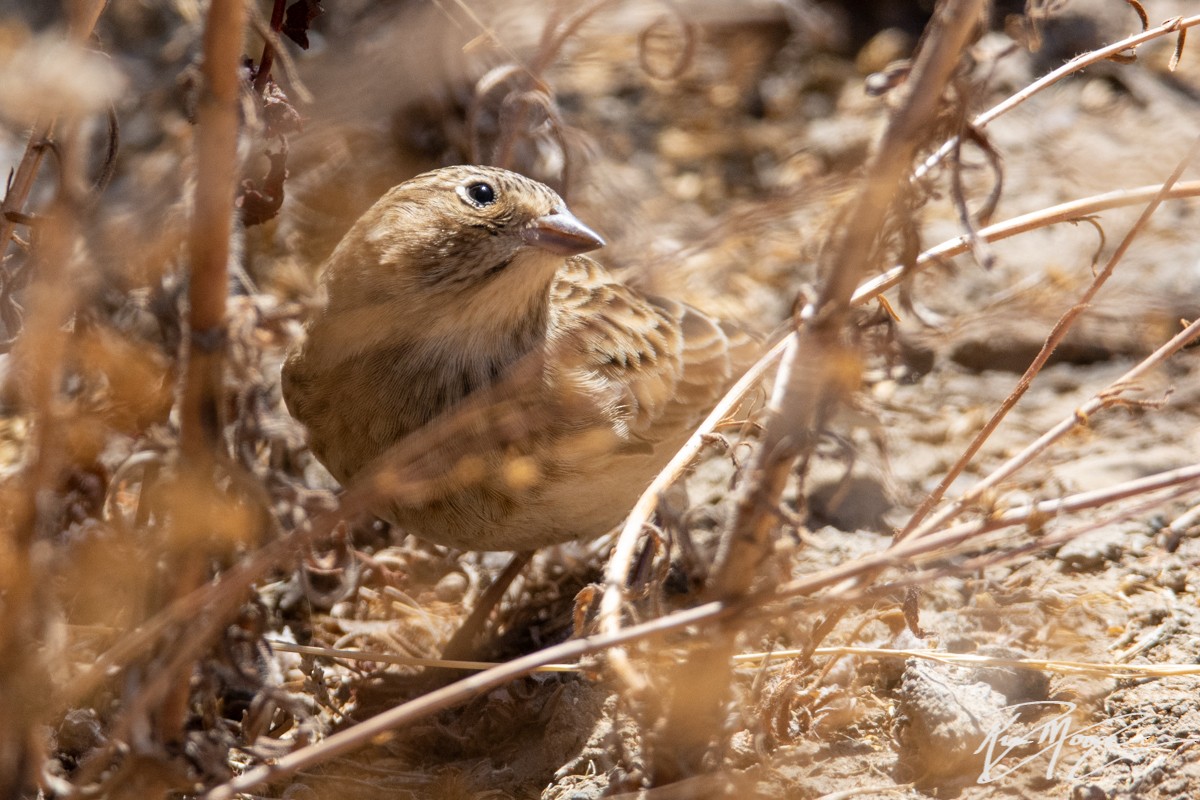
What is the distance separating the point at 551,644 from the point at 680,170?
292cm

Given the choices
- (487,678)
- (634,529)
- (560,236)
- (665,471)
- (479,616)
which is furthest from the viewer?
Answer: (479,616)

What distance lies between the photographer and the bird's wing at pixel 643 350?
151 inches

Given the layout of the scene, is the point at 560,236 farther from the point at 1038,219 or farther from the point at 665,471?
the point at 1038,219

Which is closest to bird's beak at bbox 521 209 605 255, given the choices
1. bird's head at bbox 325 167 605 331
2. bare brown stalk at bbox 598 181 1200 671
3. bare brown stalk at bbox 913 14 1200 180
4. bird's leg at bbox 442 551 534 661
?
bird's head at bbox 325 167 605 331

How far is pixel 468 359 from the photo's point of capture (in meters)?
3.53

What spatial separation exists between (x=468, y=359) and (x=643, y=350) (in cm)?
77

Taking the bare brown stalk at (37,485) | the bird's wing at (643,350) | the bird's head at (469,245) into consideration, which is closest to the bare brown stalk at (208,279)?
the bare brown stalk at (37,485)

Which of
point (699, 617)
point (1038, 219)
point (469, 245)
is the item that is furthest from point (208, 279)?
point (1038, 219)

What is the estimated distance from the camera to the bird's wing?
383 centimetres

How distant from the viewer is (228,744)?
8.56 ft

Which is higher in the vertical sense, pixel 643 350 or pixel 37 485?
pixel 37 485

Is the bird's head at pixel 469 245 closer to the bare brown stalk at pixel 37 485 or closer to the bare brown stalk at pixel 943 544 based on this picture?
the bare brown stalk at pixel 37 485

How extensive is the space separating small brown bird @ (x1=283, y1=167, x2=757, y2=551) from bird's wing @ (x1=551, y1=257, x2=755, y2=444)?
7cm

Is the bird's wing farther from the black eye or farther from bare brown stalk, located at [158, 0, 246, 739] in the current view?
bare brown stalk, located at [158, 0, 246, 739]
